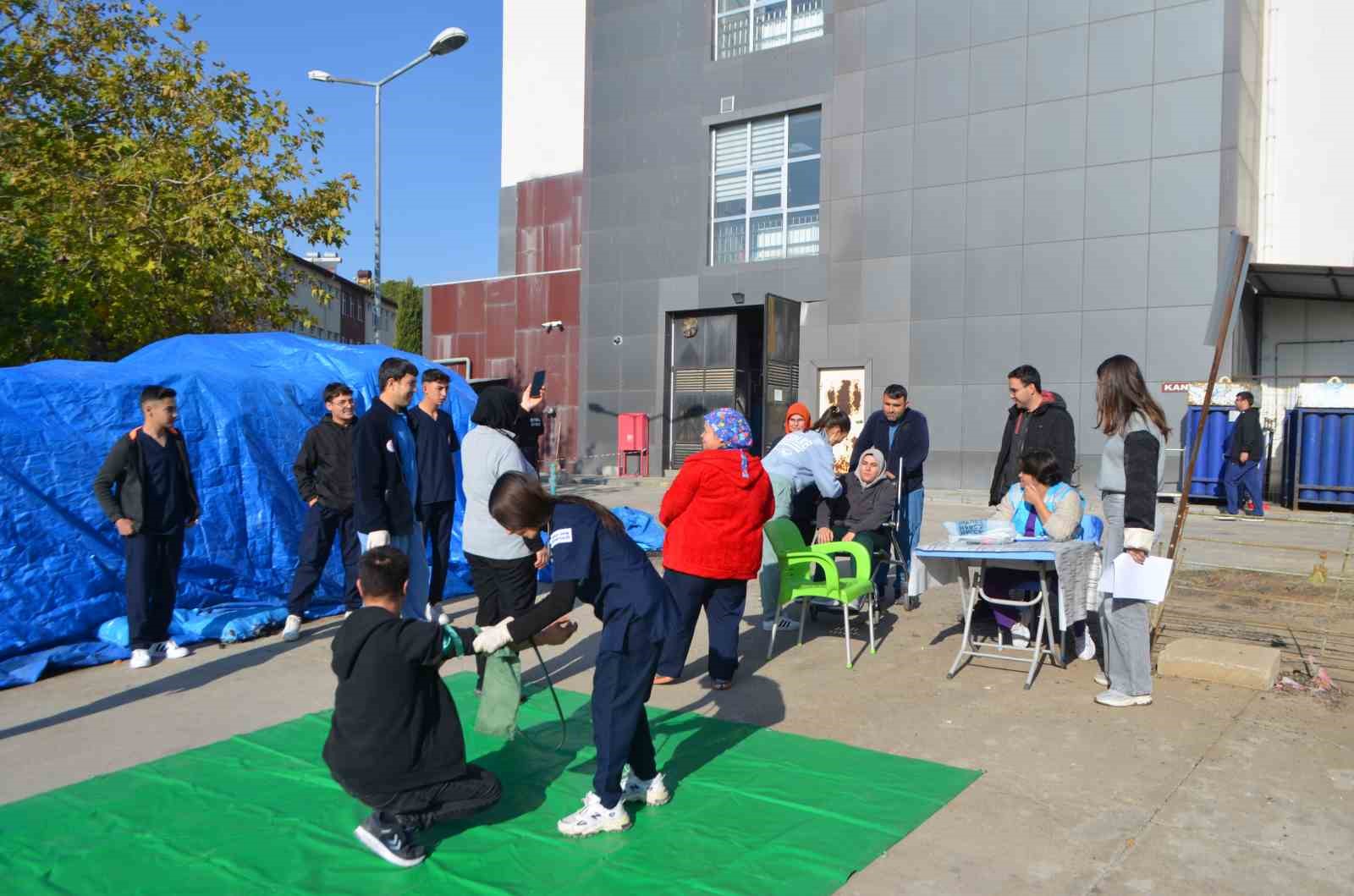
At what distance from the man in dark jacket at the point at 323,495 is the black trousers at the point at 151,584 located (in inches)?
39.0

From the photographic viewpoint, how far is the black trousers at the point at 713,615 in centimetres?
566

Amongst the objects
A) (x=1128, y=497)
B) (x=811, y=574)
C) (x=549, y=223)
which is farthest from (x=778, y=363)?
(x=1128, y=497)

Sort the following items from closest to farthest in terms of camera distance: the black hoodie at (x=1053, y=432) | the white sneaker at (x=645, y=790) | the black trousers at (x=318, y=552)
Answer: the white sneaker at (x=645, y=790), the black hoodie at (x=1053, y=432), the black trousers at (x=318, y=552)

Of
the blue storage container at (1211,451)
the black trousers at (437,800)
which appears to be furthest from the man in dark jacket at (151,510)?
the blue storage container at (1211,451)

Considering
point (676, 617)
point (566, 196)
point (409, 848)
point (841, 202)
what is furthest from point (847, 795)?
point (566, 196)

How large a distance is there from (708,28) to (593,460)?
9.88 metres

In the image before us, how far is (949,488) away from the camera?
19.2 meters

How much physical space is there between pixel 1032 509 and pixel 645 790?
138 inches

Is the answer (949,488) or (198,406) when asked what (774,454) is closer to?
(198,406)

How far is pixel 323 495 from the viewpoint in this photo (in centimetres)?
748

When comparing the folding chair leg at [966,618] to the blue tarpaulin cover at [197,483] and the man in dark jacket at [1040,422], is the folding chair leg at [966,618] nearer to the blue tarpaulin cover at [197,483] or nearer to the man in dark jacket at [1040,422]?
the man in dark jacket at [1040,422]

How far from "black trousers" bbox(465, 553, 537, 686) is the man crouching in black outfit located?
1.59 m

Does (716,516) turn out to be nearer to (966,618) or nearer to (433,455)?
(966,618)

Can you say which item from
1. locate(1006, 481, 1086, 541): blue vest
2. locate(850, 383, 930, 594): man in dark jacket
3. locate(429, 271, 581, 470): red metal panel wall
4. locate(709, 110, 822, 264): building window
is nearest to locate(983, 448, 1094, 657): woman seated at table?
locate(1006, 481, 1086, 541): blue vest
